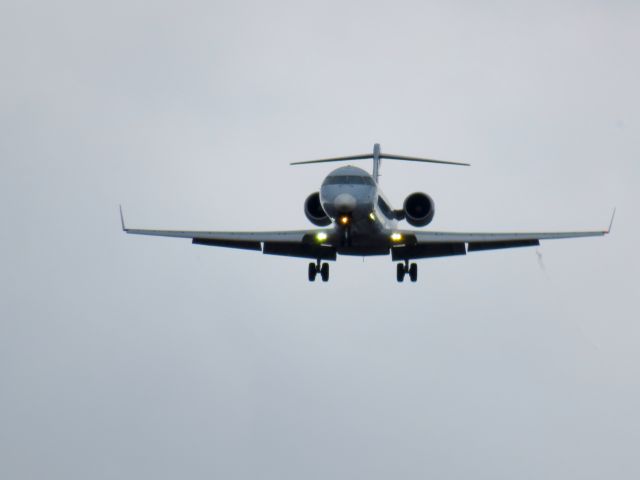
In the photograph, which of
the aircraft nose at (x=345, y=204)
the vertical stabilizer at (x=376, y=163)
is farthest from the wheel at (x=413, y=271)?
the aircraft nose at (x=345, y=204)

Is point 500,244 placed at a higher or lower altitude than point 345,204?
lower

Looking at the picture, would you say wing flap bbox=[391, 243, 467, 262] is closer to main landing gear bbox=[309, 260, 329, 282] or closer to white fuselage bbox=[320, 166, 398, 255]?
white fuselage bbox=[320, 166, 398, 255]

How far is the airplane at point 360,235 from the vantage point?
130 ft

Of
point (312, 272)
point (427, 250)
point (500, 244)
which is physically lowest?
point (312, 272)

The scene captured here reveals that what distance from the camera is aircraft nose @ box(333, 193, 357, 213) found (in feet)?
127

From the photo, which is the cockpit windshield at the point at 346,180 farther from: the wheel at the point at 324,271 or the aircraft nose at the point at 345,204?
the wheel at the point at 324,271

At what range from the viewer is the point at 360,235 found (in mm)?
40438

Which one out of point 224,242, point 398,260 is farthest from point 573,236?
point 224,242

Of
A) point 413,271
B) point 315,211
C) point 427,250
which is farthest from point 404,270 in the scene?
point 315,211

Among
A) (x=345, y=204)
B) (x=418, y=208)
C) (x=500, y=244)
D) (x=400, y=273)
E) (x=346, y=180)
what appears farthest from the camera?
(x=400, y=273)

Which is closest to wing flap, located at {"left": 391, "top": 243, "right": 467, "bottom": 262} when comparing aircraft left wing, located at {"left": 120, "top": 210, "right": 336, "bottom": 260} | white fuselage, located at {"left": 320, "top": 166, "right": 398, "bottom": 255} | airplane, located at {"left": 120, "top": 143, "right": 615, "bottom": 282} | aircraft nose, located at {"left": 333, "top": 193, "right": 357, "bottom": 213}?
airplane, located at {"left": 120, "top": 143, "right": 615, "bottom": 282}

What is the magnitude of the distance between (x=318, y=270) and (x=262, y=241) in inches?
86.6

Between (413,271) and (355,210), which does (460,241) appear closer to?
(413,271)

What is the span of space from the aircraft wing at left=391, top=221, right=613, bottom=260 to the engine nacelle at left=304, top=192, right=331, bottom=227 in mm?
2325
